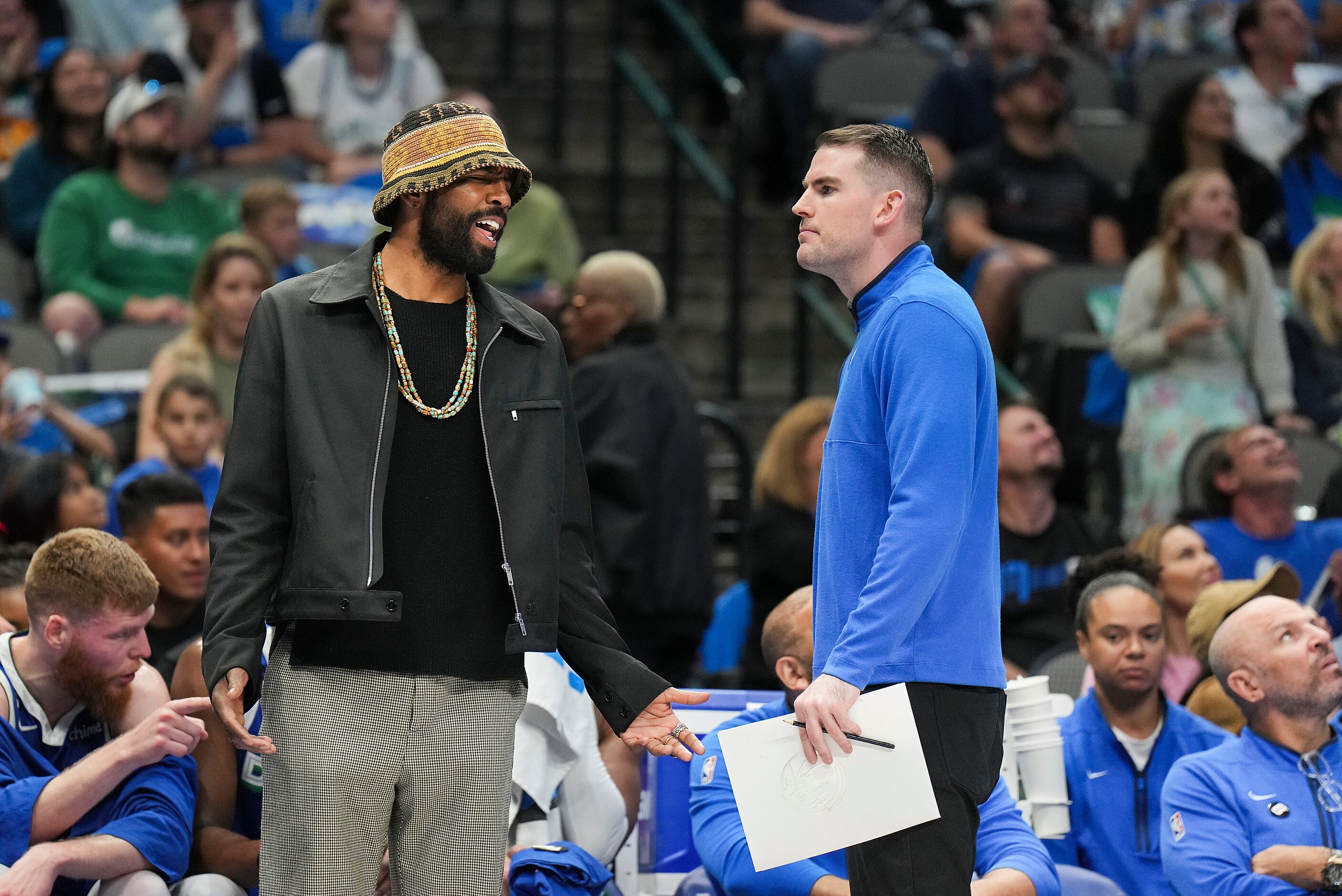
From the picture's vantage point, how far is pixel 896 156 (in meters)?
3.02

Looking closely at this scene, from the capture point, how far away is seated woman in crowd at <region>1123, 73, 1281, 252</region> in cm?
837

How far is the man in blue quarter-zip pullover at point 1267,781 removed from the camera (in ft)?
13.4

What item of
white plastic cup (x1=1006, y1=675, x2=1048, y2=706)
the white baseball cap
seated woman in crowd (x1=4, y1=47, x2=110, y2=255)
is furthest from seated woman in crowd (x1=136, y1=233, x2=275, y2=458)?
white plastic cup (x1=1006, y1=675, x2=1048, y2=706)

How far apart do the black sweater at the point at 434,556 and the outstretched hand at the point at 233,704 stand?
0.13 m

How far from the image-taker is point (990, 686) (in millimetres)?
2928

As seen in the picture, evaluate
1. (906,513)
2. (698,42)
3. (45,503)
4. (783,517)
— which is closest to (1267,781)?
(906,513)

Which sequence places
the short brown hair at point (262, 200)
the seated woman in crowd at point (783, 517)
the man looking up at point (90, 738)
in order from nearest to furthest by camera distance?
the man looking up at point (90, 738) < the seated woman in crowd at point (783, 517) < the short brown hair at point (262, 200)

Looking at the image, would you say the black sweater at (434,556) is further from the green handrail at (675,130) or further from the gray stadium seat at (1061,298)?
the green handrail at (675,130)

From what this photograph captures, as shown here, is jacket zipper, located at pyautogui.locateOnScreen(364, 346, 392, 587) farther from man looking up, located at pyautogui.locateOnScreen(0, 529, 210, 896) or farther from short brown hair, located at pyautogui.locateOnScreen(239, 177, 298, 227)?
short brown hair, located at pyautogui.locateOnScreen(239, 177, 298, 227)

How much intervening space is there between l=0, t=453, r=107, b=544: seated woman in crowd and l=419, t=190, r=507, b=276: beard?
2667 millimetres

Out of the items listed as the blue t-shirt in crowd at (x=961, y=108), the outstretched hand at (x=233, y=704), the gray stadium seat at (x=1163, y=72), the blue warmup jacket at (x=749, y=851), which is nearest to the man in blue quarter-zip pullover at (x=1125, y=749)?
the blue warmup jacket at (x=749, y=851)

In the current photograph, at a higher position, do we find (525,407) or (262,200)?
(262,200)

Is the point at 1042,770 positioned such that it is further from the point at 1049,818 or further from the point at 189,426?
the point at 189,426

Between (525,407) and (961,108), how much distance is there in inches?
235
